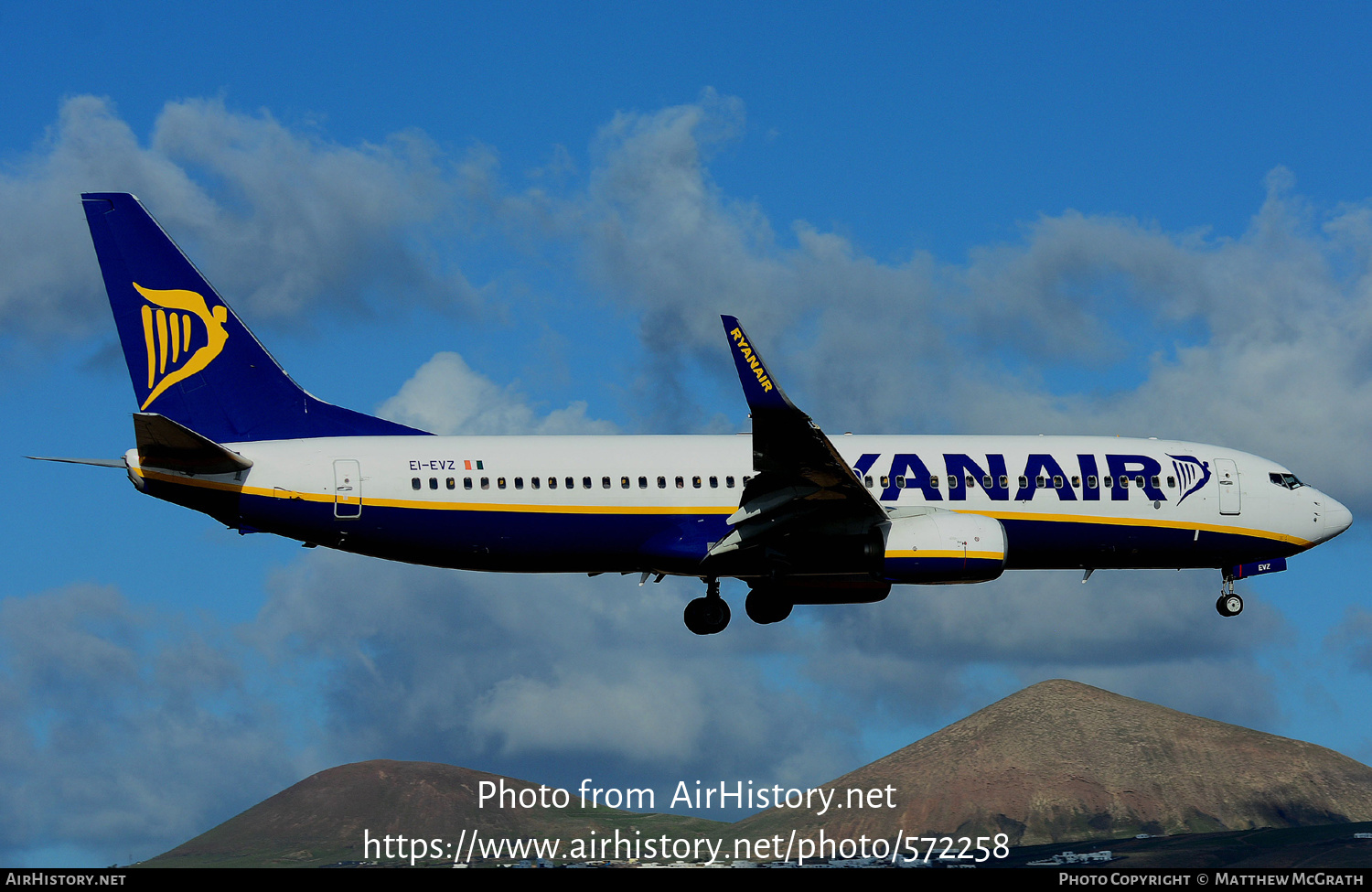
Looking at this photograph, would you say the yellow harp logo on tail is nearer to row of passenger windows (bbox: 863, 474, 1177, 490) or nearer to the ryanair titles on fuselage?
the ryanair titles on fuselage

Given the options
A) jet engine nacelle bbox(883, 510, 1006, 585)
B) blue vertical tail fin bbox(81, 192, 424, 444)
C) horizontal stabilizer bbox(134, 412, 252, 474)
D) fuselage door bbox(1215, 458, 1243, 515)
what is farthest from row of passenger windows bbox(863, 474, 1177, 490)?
horizontal stabilizer bbox(134, 412, 252, 474)

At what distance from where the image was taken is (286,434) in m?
39.1

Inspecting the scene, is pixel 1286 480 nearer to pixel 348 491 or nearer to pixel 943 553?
pixel 943 553

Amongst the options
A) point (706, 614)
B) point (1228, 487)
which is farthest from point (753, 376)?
point (1228, 487)

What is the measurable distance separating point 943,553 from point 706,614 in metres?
7.34

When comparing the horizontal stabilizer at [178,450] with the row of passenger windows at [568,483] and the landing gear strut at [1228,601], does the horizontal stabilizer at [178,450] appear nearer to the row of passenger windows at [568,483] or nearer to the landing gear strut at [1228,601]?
the row of passenger windows at [568,483]

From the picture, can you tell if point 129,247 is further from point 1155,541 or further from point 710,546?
point 1155,541

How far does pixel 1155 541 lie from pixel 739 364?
14969 mm

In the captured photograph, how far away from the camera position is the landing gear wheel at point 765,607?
4112cm

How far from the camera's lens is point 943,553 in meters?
37.0

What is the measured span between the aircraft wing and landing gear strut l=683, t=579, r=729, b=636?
129 inches
